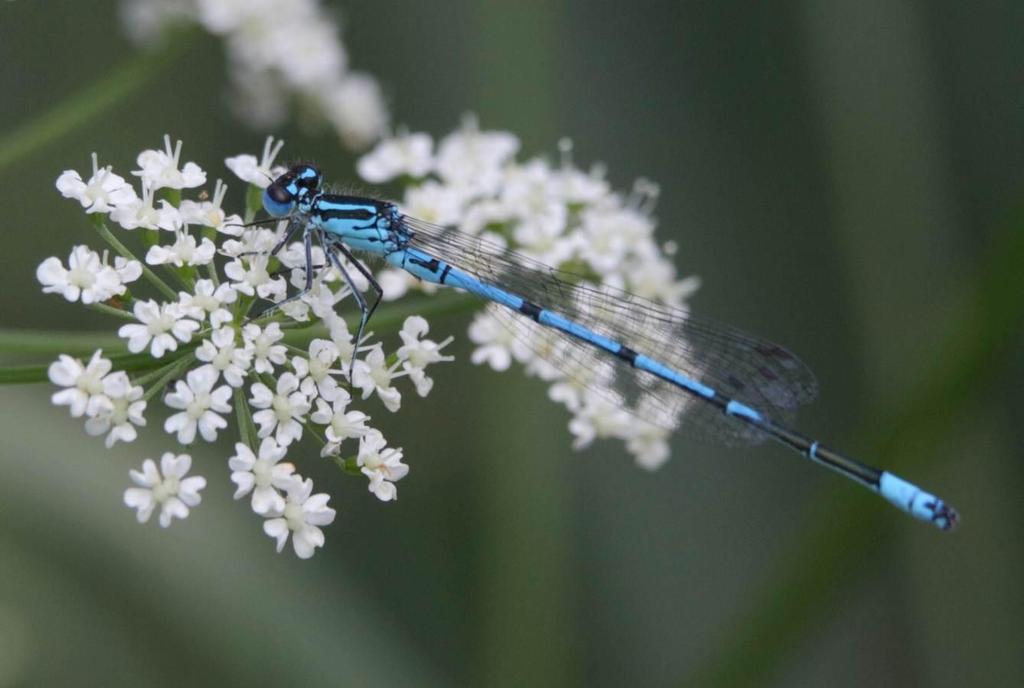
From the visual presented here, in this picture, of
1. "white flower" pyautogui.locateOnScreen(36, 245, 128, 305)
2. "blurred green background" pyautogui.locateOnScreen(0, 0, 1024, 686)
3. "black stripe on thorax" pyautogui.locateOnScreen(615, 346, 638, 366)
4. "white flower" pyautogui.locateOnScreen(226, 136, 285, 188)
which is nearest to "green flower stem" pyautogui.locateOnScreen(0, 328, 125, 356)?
"white flower" pyautogui.locateOnScreen(36, 245, 128, 305)

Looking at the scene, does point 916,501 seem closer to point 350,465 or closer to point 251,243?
point 350,465

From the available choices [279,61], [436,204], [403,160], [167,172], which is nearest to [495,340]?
[436,204]

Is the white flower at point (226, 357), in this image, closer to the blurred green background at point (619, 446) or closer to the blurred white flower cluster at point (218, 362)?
the blurred white flower cluster at point (218, 362)

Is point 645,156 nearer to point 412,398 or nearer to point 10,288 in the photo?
point 412,398

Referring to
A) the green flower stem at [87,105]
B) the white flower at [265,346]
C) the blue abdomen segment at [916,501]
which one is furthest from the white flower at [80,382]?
the blue abdomen segment at [916,501]

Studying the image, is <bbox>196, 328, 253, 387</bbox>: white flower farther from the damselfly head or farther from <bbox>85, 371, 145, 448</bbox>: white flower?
the damselfly head

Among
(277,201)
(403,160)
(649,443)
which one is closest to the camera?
(277,201)
